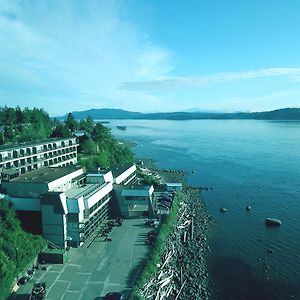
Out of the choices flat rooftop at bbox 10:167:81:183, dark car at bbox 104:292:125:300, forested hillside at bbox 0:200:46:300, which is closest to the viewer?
dark car at bbox 104:292:125:300

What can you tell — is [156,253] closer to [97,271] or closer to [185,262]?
[185,262]

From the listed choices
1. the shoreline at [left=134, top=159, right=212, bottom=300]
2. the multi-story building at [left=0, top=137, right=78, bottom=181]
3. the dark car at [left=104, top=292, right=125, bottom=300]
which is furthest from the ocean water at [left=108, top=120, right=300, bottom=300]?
the multi-story building at [left=0, top=137, right=78, bottom=181]

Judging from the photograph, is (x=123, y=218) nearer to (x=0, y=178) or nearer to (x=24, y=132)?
(x=0, y=178)

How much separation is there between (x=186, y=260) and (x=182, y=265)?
5.54 ft

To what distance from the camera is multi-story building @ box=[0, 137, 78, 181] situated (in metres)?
50.1

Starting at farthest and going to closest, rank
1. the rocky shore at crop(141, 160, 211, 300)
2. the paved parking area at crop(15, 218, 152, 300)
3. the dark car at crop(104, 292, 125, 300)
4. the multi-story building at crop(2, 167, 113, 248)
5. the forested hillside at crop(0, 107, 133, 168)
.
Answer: the forested hillside at crop(0, 107, 133, 168) → the multi-story building at crop(2, 167, 113, 248) → the rocky shore at crop(141, 160, 211, 300) → the paved parking area at crop(15, 218, 152, 300) → the dark car at crop(104, 292, 125, 300)

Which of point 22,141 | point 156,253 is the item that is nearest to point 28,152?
point 22,141

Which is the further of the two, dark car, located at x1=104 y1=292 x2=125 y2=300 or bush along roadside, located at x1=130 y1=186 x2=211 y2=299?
bush along roadside, located at x1=130 y1=186 x2=211 y2=299

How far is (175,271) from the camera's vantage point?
37.1 metres

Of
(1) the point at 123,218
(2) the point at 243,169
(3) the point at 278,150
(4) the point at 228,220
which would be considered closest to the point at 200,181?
(2) the point at 243,169

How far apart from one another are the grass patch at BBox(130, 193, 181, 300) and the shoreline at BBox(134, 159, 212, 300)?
1.64ft

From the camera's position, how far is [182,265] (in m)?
38.9

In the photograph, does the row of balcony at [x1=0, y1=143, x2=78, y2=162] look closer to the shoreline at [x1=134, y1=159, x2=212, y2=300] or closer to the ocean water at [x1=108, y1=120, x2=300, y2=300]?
the shoreline at [x1=134, y1=159, x2=212, y2=300]

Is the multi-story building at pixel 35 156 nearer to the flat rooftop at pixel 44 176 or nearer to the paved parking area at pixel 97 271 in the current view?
the flat rooftop at pixel 44 176
